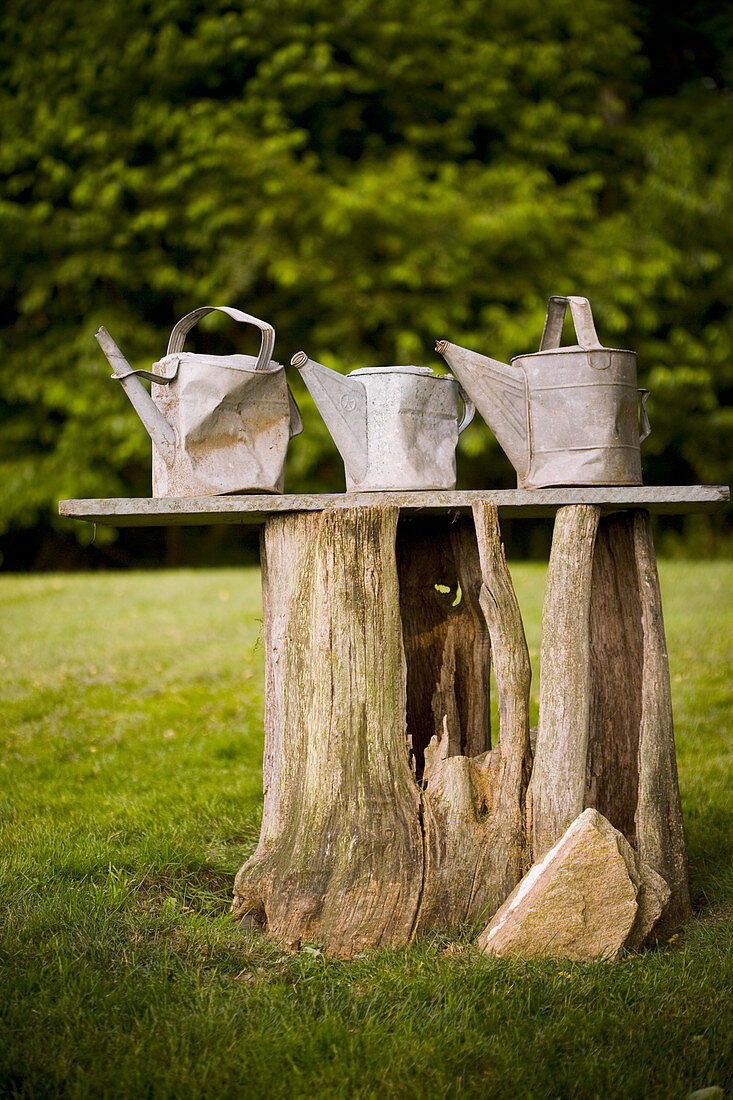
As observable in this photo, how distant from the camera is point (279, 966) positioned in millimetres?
2615

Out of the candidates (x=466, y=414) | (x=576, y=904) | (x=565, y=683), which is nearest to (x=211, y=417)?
(x=466, y=414)

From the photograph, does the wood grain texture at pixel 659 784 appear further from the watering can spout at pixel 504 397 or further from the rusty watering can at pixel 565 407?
the watering can spout at pixel 504 397

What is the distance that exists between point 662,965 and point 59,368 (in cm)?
1154

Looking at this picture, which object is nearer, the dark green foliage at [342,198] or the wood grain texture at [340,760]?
the wood grain texture at [340,760]

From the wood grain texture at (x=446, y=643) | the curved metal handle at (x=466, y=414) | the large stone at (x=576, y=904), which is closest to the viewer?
the large stone at (x=576, y=904)

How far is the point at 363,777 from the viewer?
277cm

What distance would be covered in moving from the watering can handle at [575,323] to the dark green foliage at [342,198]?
7.95 metres

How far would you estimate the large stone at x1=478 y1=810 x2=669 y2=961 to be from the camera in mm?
2588

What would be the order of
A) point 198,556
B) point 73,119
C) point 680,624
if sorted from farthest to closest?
point 198,556
point 73,119
point 680,624

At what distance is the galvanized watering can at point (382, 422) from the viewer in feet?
9.39

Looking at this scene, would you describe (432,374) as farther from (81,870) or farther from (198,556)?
(198,556)

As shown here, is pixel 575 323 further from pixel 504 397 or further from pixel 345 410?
pixel 345 410

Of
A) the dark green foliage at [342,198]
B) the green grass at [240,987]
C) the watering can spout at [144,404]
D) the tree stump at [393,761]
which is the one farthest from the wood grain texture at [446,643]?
the dark green foliage at [342,198]

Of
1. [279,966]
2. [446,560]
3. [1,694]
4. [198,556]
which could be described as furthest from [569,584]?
[198,556]
